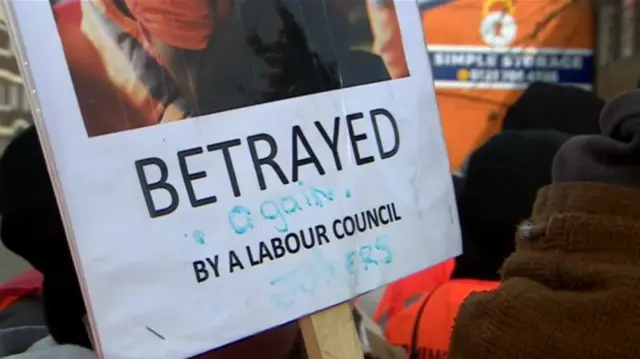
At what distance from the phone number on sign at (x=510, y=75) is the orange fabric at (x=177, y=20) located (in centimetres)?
123

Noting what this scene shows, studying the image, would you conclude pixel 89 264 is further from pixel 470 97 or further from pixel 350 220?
pixel 470 97

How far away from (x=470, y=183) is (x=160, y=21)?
67 cm

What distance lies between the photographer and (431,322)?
1.10m

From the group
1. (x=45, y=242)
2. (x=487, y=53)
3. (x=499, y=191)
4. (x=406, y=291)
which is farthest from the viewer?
(x=487, y=53)

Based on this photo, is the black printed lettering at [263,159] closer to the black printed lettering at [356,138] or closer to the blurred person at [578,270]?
the black printed lettering at [356,138]

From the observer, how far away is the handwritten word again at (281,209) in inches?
26.4

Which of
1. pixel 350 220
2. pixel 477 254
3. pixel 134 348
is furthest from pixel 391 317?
pixel 134 348

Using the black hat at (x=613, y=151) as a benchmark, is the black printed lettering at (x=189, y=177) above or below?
above

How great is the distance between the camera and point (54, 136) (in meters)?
0.61

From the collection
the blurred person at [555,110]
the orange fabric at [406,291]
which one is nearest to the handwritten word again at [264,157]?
the orange fabric at [406,291]

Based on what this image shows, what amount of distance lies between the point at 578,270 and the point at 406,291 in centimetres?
81

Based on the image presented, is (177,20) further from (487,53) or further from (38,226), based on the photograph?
(487,53)

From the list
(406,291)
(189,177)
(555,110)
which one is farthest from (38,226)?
(555,110)

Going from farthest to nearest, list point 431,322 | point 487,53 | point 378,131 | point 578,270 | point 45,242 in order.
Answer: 1. point 487,53
2. point 431,322
3. point 45,242
4. point 378,131
5. point 578,270
